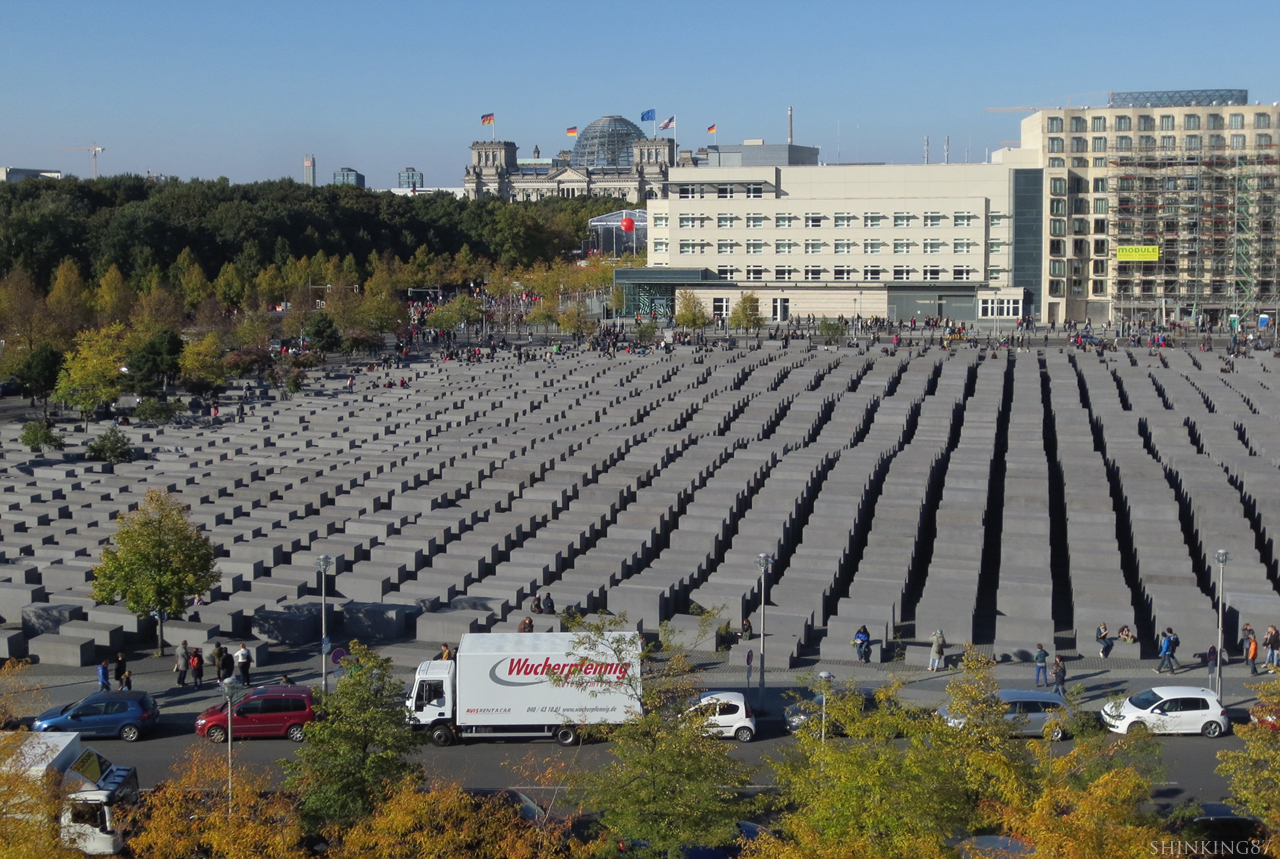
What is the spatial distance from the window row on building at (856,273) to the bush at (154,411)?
44852 millimetres

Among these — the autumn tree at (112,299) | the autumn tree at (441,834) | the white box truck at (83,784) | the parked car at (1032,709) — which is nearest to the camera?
the autumn tree at (441,834)

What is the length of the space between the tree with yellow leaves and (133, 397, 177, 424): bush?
33473mm

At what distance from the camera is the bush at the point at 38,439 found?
3659 centimetres

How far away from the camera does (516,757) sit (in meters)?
16.4

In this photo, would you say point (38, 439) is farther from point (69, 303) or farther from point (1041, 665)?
point (1041, 665)

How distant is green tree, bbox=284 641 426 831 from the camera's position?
38.3 feet

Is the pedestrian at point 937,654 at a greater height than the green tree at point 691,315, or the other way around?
the green tree at point 691,315

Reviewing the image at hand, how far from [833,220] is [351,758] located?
235ft

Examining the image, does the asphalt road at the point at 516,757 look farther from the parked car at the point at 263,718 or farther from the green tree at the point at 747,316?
the green tree at the point at 747,316

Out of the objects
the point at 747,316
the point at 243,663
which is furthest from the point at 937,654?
the point at 747,316

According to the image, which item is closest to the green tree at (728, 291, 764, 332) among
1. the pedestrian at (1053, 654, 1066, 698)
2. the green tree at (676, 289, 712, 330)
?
the green tree at (676, 289, 712, 330)

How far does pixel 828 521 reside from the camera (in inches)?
1022

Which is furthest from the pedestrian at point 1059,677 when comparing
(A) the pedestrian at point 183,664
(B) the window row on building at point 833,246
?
(B) the window row on building at point 833,246

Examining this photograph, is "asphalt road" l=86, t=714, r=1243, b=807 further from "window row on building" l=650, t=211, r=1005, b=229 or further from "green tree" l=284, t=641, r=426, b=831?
"window row on building" l=650, t=211, r=1005, b=229
